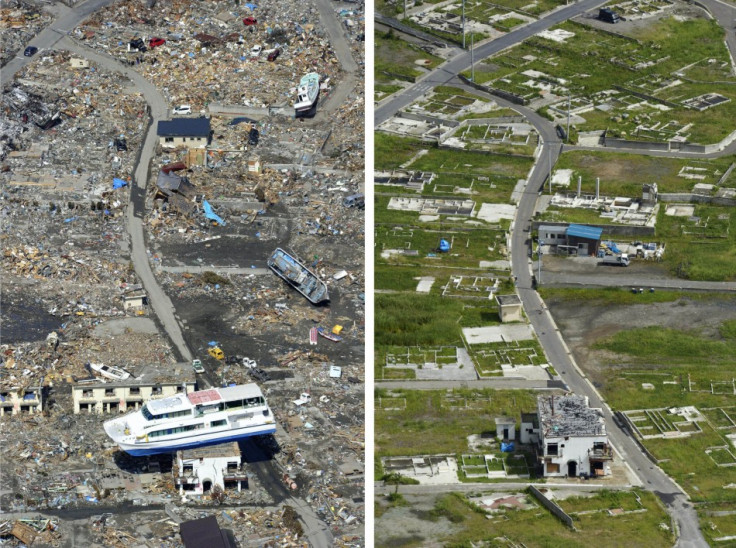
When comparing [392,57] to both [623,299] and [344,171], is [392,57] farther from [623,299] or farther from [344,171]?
[623,299]

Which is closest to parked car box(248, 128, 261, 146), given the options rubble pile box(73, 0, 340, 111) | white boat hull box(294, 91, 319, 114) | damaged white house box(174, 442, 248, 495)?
white boat hull box(294, 91, 319, 114)

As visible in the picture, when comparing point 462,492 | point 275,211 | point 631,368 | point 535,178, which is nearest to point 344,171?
point 275,211

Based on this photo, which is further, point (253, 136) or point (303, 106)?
point (303, 106)

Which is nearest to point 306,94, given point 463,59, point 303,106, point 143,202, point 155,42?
point 303,106

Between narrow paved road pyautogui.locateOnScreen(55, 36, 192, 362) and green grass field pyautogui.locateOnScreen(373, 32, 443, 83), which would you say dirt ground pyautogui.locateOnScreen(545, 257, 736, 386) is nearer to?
narrow paved road pyautogui.locateOnScreen(55, 36, 192, 362)

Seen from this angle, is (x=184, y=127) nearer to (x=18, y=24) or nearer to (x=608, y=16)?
(x=18, y=24)

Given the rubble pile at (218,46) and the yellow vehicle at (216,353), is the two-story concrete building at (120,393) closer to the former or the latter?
the yellow vehicle at (216,353)

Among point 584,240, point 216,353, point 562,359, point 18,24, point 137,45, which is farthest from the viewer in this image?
point 18,24
